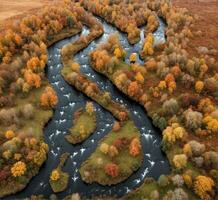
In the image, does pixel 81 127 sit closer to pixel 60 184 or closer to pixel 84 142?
pixel 84 142

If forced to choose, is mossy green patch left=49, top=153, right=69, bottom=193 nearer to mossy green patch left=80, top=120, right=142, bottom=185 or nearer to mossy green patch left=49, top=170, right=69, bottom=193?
mossy green patch left=49, top=170, right=69, bottom=193

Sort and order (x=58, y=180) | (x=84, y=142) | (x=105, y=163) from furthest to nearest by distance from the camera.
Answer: (x=84, y=142) → (x=105, y=163) → (x=58, y=180)

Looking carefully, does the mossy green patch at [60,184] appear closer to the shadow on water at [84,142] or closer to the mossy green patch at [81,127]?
the shadow on water at [84,142]

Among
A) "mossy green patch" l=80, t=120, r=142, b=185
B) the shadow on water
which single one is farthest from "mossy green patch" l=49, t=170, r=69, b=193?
"mossy green patch" l=80, t=120, r=142, b=185

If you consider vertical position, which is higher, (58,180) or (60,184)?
(58,180)

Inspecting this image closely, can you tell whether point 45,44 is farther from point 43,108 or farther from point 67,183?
point 67,183

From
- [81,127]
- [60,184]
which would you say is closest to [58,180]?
[60,184]
